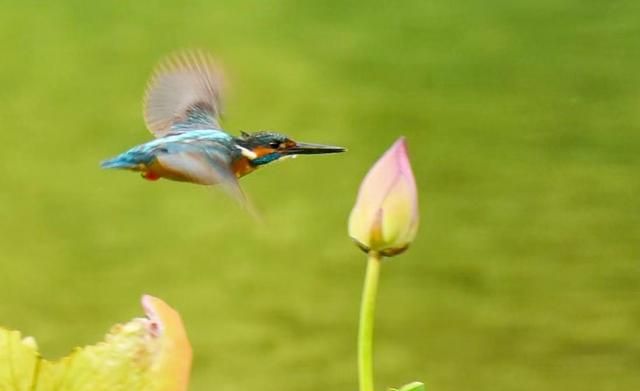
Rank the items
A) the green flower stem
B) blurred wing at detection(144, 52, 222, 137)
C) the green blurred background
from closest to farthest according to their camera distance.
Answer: the green flower stem → blurred wing at detection(144, 52, 222, 137) → the green blurred background

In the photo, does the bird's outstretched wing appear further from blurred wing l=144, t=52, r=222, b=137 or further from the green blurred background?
the green blurred background

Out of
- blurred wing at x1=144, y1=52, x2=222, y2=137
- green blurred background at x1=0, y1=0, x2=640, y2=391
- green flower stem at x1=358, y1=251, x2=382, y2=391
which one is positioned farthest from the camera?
green blurred background at x1=0, y1=0, x2=640, y2=391

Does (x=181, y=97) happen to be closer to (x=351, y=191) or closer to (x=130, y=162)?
(x=130, y=162)

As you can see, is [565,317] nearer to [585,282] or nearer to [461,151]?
[585,282]

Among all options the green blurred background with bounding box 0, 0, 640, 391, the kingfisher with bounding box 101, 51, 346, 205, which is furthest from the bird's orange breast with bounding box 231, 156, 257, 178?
the green blurred background with bounding box 0, 0, 640, 391

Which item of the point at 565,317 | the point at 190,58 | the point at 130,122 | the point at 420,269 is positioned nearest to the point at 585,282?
the point at 565,317

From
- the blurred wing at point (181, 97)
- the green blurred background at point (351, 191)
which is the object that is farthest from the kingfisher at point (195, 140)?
the green blurred background at point (351, 191)

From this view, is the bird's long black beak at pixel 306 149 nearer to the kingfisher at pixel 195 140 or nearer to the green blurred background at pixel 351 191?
the kingfisher at pixel 195 140
